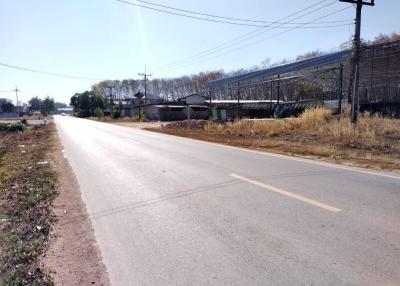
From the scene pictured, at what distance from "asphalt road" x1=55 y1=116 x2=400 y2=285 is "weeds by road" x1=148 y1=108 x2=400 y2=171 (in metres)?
2.99

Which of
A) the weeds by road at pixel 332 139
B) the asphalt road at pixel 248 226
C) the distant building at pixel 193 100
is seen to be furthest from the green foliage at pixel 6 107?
the asphalt road at pixel 248 226

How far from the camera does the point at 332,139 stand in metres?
18.0

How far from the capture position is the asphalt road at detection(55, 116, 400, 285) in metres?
4.21

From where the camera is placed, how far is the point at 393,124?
1933 cm

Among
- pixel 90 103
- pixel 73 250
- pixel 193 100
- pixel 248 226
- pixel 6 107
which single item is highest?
pixel 193 100

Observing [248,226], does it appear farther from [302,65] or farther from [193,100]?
[193,100]

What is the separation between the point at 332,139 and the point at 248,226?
44.1 feet

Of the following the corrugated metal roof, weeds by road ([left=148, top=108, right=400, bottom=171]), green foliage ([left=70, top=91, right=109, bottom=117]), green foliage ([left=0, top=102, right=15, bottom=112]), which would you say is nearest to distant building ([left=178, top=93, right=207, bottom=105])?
the corrugated metal roof

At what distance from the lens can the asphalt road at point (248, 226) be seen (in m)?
4.21

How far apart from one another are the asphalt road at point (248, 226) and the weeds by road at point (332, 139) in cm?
299

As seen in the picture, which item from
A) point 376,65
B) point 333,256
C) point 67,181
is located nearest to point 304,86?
point 376,65

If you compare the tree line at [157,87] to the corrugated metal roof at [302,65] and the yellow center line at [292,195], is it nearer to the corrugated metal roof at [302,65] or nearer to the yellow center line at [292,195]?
the corrugated metal roof at [302,65]

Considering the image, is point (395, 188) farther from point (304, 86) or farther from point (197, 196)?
point (304, 86)

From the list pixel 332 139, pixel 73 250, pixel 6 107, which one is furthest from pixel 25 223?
pixel 6 107
